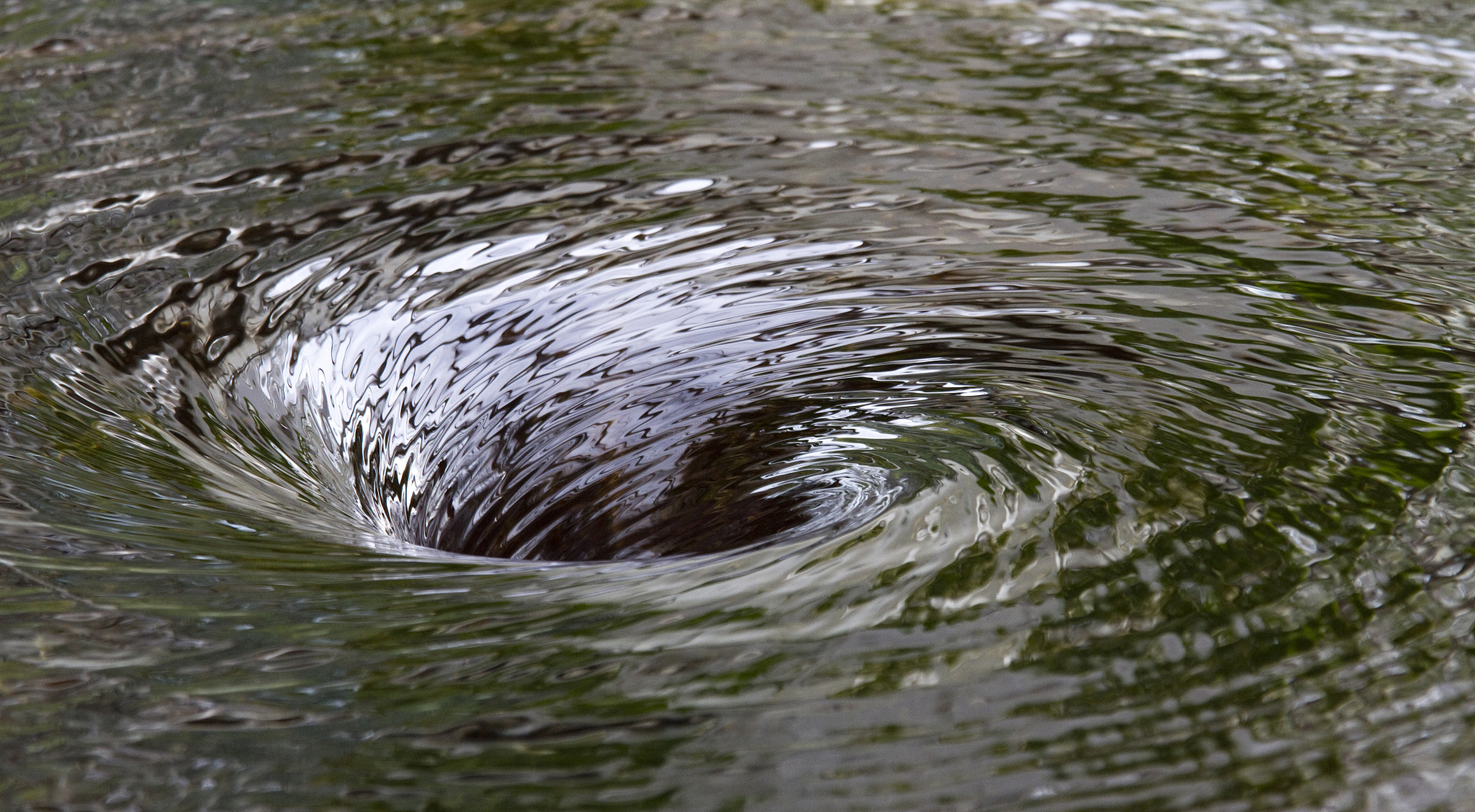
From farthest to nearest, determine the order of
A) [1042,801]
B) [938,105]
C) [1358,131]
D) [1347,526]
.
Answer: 1. [938,105]
2. [1358,131]
3. [1347,526]
4. [1042,801]

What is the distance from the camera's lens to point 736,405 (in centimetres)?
154

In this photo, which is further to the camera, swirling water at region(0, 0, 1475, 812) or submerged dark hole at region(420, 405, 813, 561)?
submerged dark hole at region(420, 405, 813, 561)

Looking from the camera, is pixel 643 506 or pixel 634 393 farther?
pixel 634 393

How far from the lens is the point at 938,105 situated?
6.86 feet

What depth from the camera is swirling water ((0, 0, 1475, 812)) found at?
2.81 ft

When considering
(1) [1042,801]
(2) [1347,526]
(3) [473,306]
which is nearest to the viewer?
(1) [1042,801]

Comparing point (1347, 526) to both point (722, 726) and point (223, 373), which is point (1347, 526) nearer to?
point (722, 726)

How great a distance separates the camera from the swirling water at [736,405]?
2.81 feet

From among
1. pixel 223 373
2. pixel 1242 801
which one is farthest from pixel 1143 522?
pixel 223 373

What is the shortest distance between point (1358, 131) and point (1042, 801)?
4.95 ft

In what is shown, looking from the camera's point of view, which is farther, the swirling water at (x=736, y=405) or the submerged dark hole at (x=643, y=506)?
the submerged dark hole at (x=643, y=506)

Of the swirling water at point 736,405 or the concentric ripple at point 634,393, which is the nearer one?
the swirling water at point 736,405

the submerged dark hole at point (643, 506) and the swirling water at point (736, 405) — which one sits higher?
the swirling water at point (736, 405)

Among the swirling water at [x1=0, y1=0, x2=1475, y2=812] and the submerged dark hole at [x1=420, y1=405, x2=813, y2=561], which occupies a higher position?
the swirling water at [x1=0, y1=0, x2=1475, y2=812]
